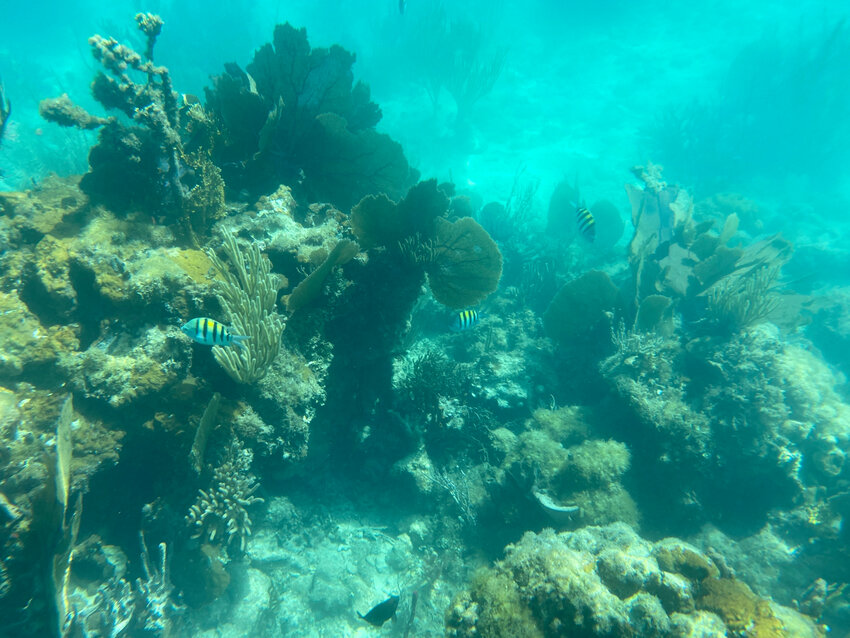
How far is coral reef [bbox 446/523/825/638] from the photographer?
2369 millimetres

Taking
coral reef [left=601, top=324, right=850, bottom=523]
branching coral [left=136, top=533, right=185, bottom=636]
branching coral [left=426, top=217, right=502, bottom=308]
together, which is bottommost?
branching coral [left=136, top=533, right=185, bottom=636]

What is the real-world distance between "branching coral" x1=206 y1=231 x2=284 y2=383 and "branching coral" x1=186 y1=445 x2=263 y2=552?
2.58 feet

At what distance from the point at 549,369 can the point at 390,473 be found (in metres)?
3.22

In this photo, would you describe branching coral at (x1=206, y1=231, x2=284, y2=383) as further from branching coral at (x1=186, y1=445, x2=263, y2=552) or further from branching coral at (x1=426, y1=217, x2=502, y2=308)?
branching coral at (x1=426, y1=217, x2=502, y2=308)

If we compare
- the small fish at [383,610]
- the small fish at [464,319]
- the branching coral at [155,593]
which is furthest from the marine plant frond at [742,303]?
the branching coral at [155,593]

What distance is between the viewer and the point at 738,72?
78.5 feet

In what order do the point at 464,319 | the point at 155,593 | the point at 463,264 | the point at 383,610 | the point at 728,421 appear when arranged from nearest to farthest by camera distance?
the point at 383,610 → the point at 155,593 → the point at 463,264 → the point at 464,319 → the point at 728,421

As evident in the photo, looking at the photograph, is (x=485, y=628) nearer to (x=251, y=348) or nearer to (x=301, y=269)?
(x=251, y=348)

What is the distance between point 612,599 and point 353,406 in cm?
318

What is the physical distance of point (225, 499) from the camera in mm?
3426

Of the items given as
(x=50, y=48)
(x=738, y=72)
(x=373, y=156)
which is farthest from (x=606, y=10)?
(x=50, y=48)

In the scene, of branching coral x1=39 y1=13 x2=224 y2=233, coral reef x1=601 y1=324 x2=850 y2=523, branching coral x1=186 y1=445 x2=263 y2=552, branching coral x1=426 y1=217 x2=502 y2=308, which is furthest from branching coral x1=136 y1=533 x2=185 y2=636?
coral reef x1=601 y1=324 x2=850 y2=523

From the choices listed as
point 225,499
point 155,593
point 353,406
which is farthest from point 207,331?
point 155,593

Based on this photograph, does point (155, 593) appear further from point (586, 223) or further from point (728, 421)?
point (728, 421)
